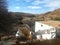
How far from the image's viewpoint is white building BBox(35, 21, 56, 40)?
1670mm

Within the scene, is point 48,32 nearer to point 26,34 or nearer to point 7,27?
point 26,34

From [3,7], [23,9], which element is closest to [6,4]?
[3,7]

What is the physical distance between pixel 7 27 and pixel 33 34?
0.29 meters

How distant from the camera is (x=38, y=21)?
5.56 ft

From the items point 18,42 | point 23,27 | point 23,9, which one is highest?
point 23,9

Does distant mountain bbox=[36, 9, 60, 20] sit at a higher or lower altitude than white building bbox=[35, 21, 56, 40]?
higher

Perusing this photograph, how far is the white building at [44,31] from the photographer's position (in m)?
1.67

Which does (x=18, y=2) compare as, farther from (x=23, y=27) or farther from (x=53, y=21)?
(x=53, y=21)

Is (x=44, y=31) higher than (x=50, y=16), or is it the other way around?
(x=50, y=16)

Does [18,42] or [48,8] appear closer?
[18,42]

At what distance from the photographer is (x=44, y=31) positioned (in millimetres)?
1683

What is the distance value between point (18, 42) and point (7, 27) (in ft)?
0.65

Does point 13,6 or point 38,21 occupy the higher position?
point 13,6

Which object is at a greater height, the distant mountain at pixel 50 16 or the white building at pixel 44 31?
the distant mountain at pixel 50 16
